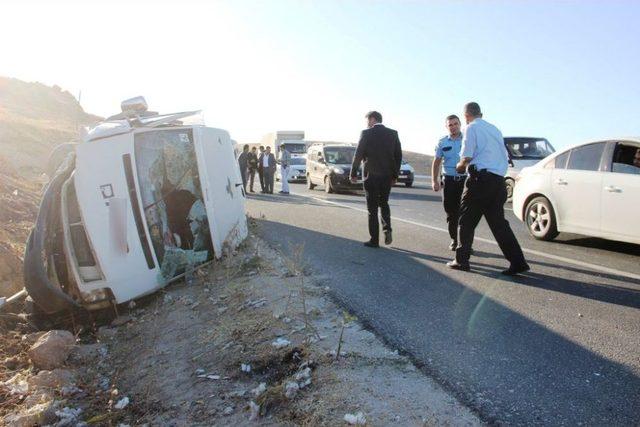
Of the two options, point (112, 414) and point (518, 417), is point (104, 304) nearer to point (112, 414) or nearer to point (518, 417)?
point (112, 414)

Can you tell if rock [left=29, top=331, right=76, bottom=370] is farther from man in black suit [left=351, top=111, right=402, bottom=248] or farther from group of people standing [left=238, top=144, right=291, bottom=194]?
group of people standing [left=238, top=144, right=291, bottom=194]

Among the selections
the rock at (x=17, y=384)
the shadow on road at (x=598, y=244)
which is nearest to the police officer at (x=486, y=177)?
the shadow on road at (x=598, y=244)

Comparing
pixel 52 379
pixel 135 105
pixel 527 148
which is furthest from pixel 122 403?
pixel 527 148

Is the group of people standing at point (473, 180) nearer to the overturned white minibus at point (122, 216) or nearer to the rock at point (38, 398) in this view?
the overturned white minibus at point (122, 216)

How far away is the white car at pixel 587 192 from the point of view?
7.12 meters

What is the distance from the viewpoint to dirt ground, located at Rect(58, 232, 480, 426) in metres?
3.19

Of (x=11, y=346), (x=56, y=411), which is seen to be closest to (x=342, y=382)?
(x=56, y=411)

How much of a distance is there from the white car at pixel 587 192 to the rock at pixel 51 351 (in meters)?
6.78

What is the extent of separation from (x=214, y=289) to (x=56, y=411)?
A: 2.40 metres

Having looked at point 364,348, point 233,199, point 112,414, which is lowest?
point 112,414

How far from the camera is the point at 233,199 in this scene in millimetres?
7469

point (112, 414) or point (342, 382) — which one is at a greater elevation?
point (342, 382)

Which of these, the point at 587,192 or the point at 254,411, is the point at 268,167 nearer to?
the point at 587,192

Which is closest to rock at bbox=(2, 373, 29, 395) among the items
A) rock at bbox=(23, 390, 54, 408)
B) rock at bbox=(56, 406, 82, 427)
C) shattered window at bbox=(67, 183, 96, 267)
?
rock at bbox=(23, 390, 54, 408)
